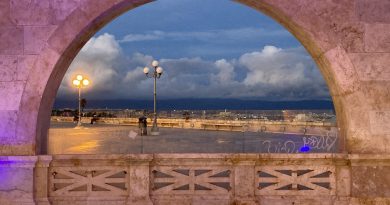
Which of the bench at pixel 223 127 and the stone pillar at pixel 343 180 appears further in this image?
the bench at pixel 223 127

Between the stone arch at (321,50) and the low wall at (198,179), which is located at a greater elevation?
the stone arch at (321,50)

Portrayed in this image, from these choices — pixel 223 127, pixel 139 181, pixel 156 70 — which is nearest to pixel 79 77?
pixel 156 70

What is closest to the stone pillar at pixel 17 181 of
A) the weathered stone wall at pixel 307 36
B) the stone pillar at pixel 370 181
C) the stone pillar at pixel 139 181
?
the weathered stone wall at pixel 307 36

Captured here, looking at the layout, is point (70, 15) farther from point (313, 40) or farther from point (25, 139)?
point (313, 40)

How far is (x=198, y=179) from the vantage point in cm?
805

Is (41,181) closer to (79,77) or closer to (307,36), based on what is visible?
(307,36)

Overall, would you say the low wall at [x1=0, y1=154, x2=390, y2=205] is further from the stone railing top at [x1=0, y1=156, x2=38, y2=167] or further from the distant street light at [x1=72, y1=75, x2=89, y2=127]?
the distant street light at [x1=72, y1=75, x2=89, y2=127]

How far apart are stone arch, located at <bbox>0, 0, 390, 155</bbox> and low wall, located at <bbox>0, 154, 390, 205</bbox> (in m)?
0.35

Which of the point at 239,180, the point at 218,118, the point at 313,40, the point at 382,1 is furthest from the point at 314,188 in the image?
the point at 218,118

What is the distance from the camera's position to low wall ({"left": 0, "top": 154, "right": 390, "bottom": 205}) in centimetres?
798

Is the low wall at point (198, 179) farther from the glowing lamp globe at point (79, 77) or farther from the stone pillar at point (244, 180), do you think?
the glowing lamp globe at point (79, 77)

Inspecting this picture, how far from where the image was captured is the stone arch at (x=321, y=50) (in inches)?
315

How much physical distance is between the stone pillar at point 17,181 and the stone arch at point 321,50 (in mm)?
210

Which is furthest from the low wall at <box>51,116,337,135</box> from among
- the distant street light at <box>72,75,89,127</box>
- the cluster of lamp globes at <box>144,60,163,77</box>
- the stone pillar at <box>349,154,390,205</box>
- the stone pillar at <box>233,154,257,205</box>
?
the stone pillar at <box>233,154,257,205</box>
